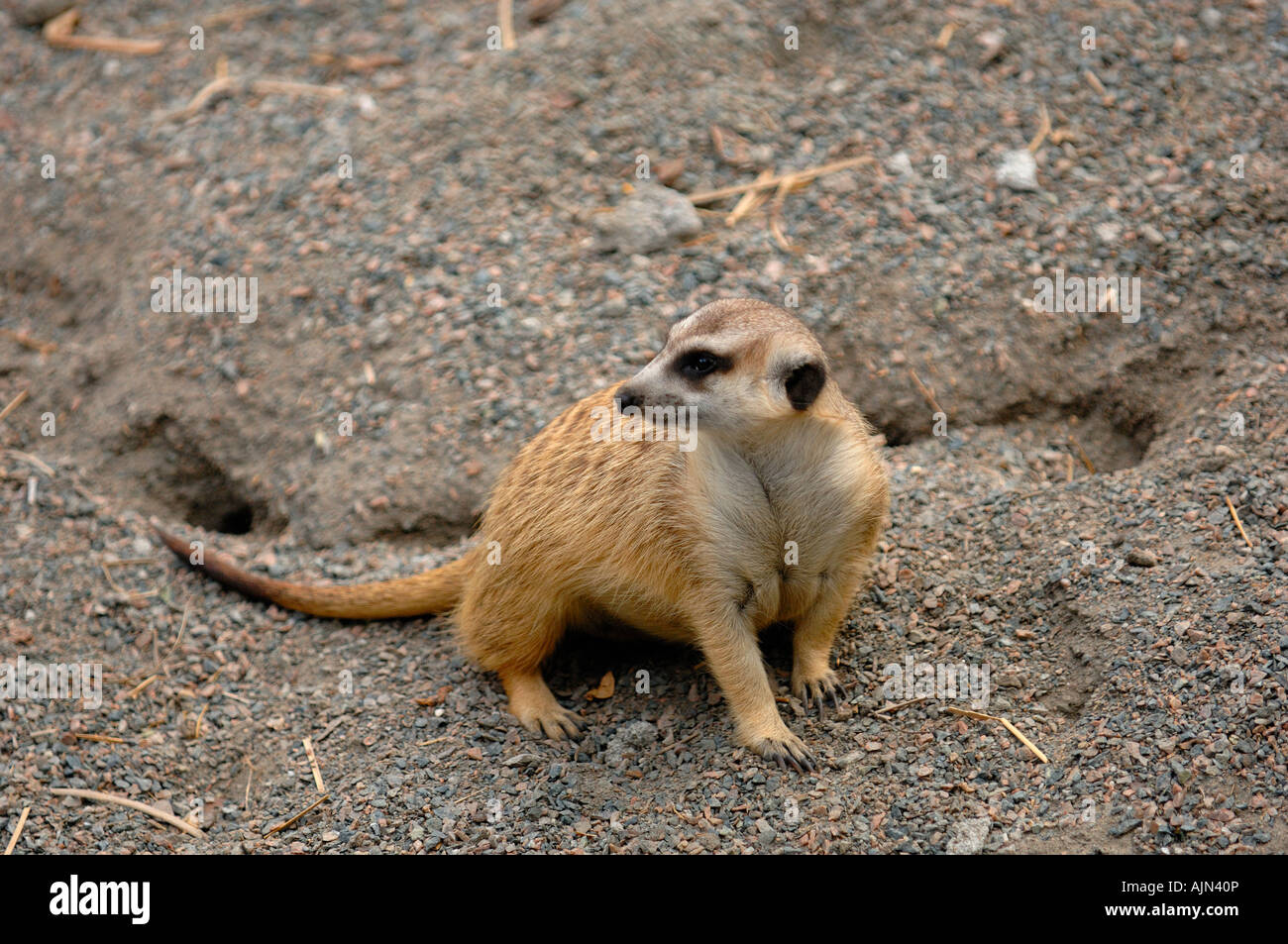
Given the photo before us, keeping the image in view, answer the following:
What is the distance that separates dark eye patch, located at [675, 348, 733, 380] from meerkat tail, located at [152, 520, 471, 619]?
3.80 ft

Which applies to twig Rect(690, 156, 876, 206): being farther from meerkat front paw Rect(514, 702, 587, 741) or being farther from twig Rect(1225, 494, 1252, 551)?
meerkat front paw Rect(514, 702, 587, 741)

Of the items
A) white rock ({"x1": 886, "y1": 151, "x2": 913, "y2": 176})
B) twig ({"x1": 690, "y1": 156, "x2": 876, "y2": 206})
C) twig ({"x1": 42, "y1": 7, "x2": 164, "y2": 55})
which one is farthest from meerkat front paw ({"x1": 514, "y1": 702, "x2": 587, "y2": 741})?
twig ({"x1": 42, "y1": 7, "x2": 164, "y2": 55})

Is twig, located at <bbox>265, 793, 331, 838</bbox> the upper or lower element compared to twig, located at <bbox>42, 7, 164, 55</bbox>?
lower

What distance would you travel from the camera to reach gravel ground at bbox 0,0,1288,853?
9.64 ft

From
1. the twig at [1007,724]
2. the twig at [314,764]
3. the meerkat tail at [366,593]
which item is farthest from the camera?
the meerkat tail at [366,593]

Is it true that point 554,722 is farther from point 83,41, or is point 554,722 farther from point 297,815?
point 83,41

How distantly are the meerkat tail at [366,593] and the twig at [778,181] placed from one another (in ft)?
5.69

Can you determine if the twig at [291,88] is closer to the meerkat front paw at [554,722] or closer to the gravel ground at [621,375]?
the gravel ground at [621,375]

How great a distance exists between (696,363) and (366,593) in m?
1.50

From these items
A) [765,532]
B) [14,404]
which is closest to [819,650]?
[765,532]

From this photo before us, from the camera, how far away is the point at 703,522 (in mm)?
2861

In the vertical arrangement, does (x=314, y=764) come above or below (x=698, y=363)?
below

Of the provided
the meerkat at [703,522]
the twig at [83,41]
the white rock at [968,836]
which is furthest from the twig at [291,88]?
the white rock at [968,836]

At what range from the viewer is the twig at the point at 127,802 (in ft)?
10.2
